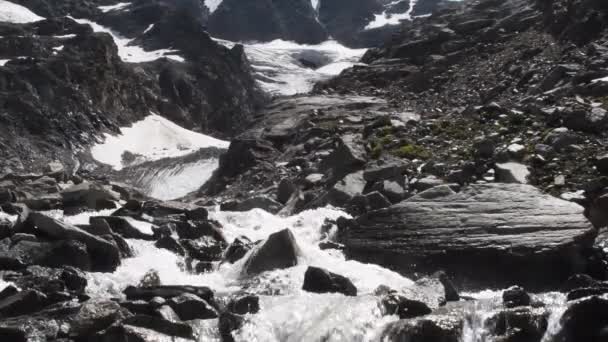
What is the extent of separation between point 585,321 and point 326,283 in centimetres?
501

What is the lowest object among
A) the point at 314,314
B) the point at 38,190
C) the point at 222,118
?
the point at 222,118

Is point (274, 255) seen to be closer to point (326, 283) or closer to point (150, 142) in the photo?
point (326, 283)

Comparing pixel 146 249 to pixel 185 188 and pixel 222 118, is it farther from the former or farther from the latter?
pixel 222 118

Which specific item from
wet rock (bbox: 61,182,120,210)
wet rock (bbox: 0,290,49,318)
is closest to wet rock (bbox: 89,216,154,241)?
wet rock (bbox: 61,182,120,210)

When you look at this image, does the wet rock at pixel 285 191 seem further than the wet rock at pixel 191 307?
Yes

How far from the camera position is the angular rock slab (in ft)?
43.2

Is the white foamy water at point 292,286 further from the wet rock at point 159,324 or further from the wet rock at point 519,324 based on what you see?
the wet rock at point 519,324

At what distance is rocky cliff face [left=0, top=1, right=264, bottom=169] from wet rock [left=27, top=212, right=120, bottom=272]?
67.2 m

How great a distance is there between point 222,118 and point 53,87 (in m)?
68.2

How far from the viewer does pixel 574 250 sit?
13.1 meters

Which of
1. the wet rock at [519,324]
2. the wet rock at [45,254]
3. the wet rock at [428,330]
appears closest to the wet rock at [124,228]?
the wet rock at [45,254]

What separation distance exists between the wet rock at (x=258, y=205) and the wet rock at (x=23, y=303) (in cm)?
1231

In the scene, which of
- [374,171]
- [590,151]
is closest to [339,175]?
[374,171]

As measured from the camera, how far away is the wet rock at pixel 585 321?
30.7ft
